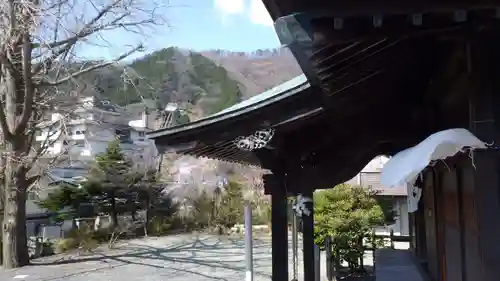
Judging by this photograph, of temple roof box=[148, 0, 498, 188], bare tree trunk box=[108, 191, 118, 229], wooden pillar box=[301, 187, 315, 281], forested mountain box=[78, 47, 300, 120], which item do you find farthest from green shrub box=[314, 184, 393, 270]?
forested mountain box=[78, 47, 300, 120]

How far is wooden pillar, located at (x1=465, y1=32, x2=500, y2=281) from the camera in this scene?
209 cm

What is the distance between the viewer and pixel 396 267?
32.0 feet

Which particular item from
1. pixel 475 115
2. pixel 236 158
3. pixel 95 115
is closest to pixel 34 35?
pixel 95 115

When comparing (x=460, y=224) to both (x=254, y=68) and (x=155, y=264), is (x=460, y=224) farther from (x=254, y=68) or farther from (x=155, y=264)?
(x=254, y=68)

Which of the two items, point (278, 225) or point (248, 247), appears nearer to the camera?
point (248, 247)

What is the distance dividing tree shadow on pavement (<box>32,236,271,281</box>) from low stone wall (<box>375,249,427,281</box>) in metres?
2.59

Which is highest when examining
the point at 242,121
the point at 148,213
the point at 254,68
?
the point at 254,68

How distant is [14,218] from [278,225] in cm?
1043

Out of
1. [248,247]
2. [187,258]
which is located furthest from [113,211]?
[248,247]

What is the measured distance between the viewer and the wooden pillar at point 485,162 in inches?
82.3

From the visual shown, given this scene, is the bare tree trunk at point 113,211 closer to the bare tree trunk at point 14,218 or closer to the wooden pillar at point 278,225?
the bare tree trunk at point 14,218

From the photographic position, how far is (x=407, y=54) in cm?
309

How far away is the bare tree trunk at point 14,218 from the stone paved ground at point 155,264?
0.46 metres

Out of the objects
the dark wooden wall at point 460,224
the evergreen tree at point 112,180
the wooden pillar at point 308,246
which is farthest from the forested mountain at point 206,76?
the wooden pillar at point 308,246
